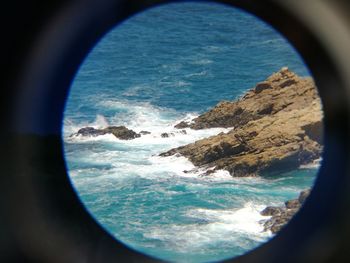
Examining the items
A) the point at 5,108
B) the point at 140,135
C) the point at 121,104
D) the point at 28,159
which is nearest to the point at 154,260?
the point at 28,159

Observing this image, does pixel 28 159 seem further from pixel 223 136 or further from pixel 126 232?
pixel 223 136

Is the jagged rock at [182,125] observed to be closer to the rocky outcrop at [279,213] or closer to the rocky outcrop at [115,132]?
the rocky outcrop at [115,132]

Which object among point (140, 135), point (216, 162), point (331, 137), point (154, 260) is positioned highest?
point (140, 135)

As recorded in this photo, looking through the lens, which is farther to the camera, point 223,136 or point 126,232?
point 223,136

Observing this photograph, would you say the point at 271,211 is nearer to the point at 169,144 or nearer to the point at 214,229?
the point at 214,229

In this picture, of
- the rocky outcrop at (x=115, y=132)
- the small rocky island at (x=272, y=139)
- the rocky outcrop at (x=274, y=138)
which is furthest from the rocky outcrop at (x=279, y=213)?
the rocky outcrop at (x=115, y=132)

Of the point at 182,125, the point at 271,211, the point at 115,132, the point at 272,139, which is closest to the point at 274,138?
the point at 272,139
